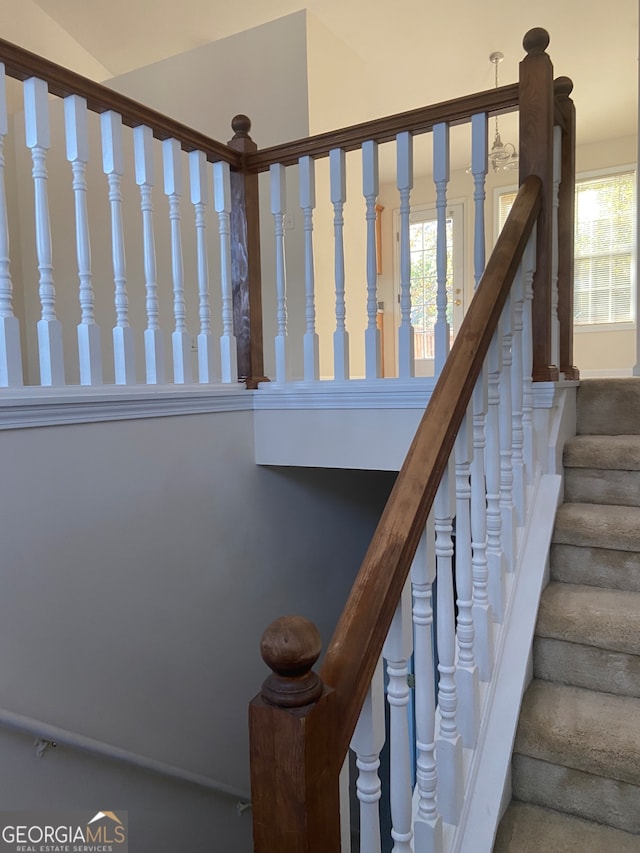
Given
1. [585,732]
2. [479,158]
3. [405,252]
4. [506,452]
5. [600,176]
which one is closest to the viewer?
[585,732]

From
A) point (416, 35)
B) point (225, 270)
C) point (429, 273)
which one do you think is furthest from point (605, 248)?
point (225, 270)

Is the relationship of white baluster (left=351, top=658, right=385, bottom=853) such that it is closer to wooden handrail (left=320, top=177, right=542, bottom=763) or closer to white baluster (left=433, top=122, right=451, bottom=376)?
wooden handrail (left=320, top=177, right=542, bottom=763)

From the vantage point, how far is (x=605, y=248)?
5.41m

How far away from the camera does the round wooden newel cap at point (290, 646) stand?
63cm

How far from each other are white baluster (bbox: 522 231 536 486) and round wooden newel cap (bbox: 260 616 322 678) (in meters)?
1.14

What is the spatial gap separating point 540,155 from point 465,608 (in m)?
1.36

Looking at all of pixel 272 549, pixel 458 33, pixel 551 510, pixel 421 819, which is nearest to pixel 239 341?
pixel 272 549

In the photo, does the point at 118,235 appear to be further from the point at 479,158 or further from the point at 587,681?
the point at 587,681

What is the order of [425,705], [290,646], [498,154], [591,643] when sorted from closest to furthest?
[290,646], [425,705], [591,643], [498,154]

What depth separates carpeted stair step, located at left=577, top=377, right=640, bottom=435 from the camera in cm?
194

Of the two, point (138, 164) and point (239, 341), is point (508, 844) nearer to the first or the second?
point (239, 341)

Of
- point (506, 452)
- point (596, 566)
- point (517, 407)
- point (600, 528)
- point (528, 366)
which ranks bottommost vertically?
point (596, 566)

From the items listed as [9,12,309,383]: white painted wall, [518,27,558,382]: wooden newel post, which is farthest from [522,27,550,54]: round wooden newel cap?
[9,12,309,383]: white painted wall

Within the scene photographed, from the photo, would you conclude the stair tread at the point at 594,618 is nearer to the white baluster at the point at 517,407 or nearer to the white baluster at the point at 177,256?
the white baluster at the point at 517,407
